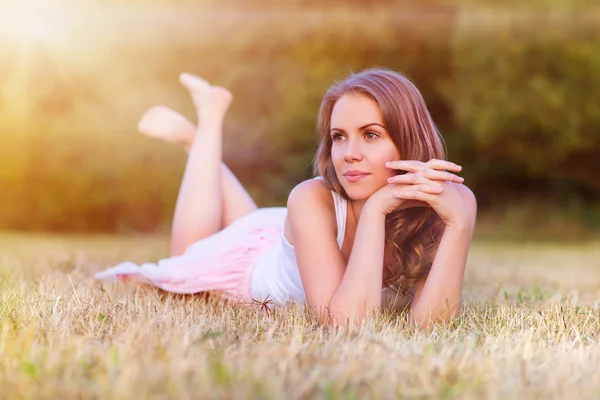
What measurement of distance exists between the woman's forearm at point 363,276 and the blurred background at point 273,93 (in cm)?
1042

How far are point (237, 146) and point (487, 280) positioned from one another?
994cm

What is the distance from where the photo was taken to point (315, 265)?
2.73m

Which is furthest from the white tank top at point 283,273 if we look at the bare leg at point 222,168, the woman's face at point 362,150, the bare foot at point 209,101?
the bare foot at point 209,101

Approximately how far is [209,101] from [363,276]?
86.6 inches

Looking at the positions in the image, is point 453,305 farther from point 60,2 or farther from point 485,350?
point 60,2

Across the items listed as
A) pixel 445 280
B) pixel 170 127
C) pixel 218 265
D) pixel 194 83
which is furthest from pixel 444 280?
pixel 194 83

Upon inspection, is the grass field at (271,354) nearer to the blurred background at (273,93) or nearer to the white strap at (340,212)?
the white strap at (340,212)

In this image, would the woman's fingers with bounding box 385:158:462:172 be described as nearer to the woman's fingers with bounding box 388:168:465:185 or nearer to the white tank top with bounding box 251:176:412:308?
the woman's fingers with bounding box 388:168:465:185

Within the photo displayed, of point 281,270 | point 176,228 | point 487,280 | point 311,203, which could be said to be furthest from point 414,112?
point 487,280

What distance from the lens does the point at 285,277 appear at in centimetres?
335

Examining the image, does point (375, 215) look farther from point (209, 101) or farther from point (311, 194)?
point (209, 101)

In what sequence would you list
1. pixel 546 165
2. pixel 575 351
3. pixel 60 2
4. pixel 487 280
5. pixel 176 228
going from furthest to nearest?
pixel 546 165 < pixel 60 2 < pixel 487 280 < pixel 176 228 < pixel 575 351

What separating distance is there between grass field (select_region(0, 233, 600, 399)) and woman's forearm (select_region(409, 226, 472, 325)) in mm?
75

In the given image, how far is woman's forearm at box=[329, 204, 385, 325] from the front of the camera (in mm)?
2547
